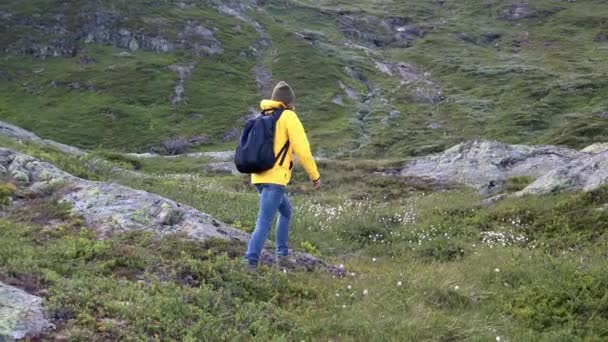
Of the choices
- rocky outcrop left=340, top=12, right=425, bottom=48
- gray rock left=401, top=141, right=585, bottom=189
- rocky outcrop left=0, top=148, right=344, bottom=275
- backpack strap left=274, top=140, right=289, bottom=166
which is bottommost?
gray rock left=401, top=141, right=585, bottom=189

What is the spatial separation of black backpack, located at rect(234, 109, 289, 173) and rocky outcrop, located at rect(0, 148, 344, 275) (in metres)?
1.83

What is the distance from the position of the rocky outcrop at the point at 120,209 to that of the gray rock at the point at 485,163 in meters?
26.8

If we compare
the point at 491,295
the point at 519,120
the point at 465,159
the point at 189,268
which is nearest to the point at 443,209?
the point at 491,295

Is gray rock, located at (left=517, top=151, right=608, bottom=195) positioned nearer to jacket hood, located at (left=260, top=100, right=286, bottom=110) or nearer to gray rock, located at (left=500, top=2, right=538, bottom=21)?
jacket hood, located at (left=260, top=100, right=286, bottom=110)

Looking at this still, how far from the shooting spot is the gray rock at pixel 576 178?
1670cm

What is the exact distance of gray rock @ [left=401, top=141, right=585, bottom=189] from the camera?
38.2m

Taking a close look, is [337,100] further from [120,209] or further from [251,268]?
[251,268]

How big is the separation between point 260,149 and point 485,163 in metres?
34.0

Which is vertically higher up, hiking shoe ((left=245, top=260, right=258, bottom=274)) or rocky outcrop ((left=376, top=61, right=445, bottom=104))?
hiking shoe ((left=245, top=260, right=258, bottom=274))

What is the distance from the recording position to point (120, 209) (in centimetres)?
1109

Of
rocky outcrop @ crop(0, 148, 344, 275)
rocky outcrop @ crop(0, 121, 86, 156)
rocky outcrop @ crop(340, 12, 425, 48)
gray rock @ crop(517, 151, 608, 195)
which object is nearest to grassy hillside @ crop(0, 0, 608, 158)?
rocky outcrop @ crop(340, 12, 425, 48)

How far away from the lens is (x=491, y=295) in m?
9.20

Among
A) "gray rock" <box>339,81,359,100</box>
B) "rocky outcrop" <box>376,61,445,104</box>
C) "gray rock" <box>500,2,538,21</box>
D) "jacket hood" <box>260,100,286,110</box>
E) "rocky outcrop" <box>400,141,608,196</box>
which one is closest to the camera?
"jacket hood" <box>260,100,286,110</box>

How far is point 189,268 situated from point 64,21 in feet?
356
